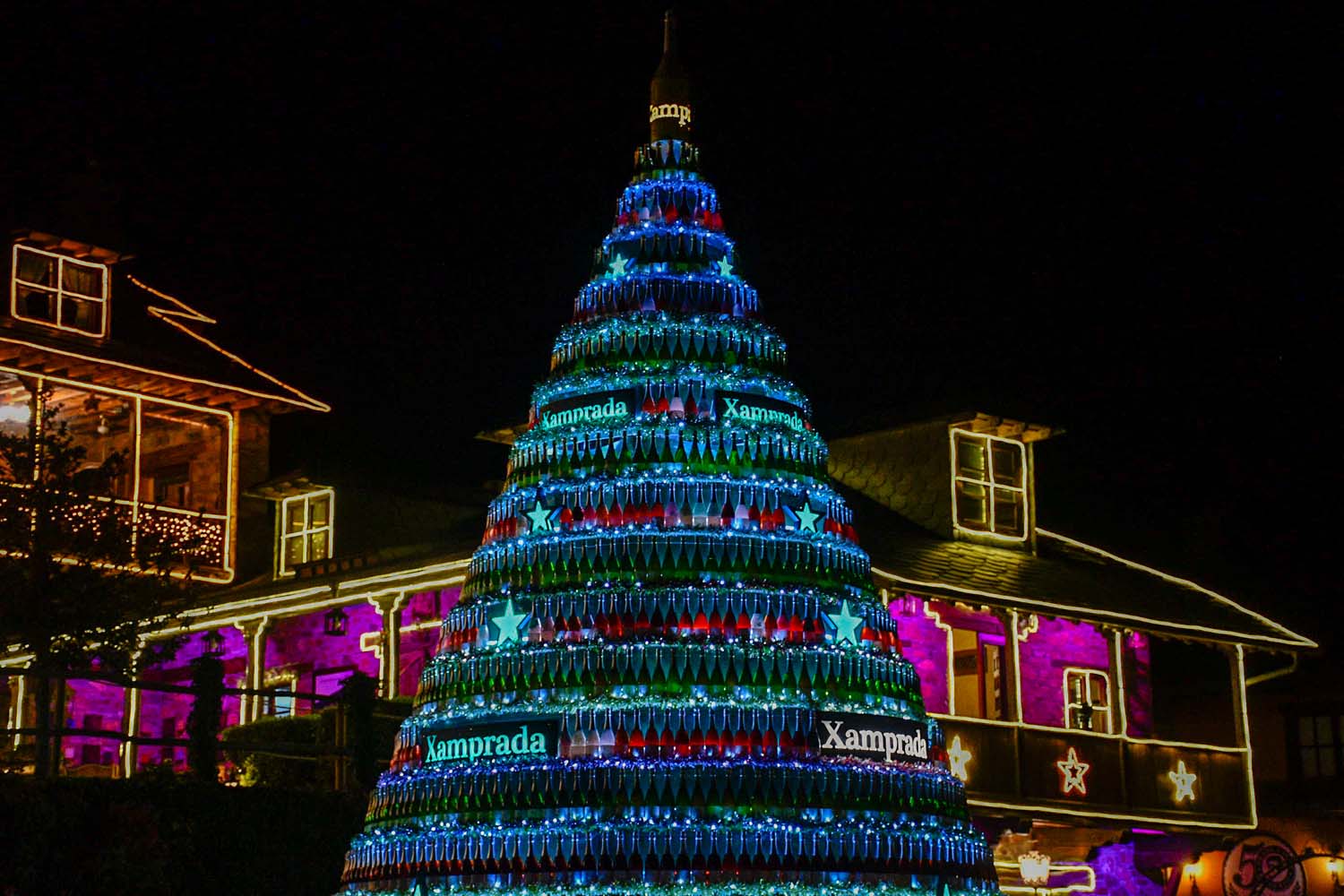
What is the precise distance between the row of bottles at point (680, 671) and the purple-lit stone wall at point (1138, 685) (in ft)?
53.6

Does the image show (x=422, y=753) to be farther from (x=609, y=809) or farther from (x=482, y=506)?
(x=482, y=506)

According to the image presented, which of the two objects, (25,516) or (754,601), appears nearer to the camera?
(754,601)

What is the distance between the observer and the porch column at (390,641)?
26.0m

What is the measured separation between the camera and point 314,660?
28.9 meters

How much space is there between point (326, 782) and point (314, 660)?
901cm

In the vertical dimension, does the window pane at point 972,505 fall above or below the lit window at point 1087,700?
above

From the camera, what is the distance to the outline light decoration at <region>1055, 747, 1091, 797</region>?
25906 mm

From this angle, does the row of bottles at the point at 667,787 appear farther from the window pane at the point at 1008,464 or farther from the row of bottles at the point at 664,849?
the window pane at the point at 1008,464

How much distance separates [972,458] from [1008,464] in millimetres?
659

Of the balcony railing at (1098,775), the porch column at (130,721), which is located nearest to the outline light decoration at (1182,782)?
the balcony railing at (1098,775)

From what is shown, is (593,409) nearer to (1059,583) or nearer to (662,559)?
(662,559)

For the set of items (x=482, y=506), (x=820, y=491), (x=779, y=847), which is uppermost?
(x=482, y=506)

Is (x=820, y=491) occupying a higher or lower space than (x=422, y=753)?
higher

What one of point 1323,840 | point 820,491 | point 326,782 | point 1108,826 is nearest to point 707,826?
point 820,491
